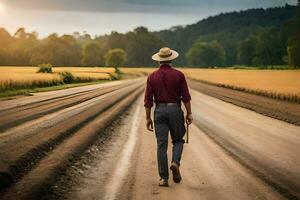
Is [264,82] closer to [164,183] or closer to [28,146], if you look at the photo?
[28,146]

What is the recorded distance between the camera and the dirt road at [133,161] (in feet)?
24.1

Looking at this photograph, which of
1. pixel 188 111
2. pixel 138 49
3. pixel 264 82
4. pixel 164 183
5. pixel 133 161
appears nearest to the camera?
pixel 164 183

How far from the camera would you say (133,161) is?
9719 millimetres

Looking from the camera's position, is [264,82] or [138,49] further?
[138,49]

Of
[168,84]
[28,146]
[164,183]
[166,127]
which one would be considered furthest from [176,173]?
[28,146]

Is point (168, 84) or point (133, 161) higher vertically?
point (168, 84)

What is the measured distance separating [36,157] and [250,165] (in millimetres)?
4348

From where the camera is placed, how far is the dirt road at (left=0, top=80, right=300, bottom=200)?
7.36 meters

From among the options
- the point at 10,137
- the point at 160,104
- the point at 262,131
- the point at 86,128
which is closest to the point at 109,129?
the point at 86,128

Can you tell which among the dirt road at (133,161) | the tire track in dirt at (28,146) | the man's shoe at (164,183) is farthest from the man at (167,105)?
the tire track in dirt at (28,146)

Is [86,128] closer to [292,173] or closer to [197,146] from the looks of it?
[197,146]

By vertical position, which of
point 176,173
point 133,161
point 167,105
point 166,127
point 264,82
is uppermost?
point 167,105

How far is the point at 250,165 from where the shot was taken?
31.0 ft

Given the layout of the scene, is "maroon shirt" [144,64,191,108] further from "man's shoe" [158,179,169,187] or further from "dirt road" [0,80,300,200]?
"dirt road" [0,80,300,200]
